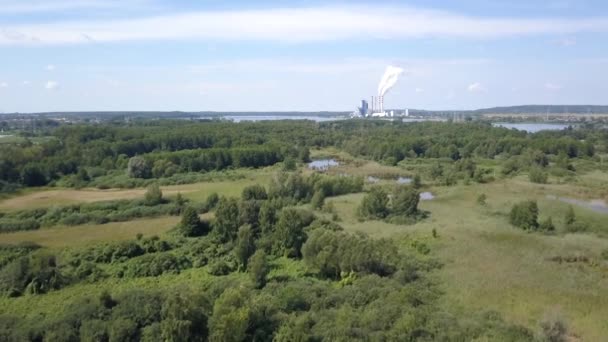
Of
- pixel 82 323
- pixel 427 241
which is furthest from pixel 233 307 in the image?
pixel 427 241

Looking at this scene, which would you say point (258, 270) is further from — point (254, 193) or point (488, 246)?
point (254, 193)

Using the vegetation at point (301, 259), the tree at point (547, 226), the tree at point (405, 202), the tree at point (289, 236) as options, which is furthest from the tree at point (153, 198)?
the tree at point (547, 226)

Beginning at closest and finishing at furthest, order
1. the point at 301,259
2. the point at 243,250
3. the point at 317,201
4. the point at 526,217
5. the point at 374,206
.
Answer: the point at 243,250
the point at 301,259
the point at 526,217
the point at 374,206
the point at 317,201

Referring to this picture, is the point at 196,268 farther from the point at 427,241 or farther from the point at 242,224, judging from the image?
the point at 427,241

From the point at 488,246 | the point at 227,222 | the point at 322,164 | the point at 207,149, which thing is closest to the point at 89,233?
the point at 227,222

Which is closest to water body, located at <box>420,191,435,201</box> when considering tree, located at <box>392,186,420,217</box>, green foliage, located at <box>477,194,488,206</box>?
green foliage, located at <box>477,194,488,206</box>

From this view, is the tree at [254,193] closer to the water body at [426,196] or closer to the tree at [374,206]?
the tree at [374,206]
